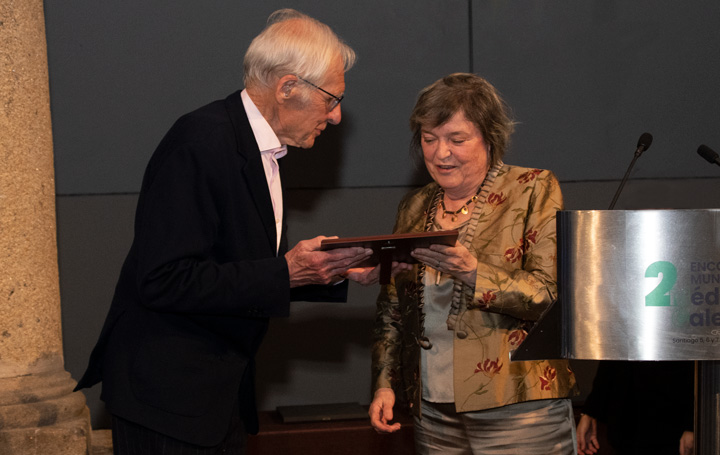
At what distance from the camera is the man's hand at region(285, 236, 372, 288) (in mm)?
1896

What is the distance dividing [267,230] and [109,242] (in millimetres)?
2242

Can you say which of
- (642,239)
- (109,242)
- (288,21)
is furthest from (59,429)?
(642,239)

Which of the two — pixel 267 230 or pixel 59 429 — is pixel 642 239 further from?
pixel 59 429

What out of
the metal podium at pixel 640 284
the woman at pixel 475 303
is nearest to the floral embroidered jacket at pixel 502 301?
the woman at pixel 475 303

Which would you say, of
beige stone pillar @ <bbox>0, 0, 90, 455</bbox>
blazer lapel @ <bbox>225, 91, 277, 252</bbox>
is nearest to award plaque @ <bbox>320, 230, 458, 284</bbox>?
blazer lapel @ <bbox>225, 91, 277, 252</bbox>

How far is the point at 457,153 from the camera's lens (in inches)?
91.4

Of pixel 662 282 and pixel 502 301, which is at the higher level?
pixel 662 282

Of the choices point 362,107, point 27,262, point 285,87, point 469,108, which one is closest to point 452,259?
point 469,108

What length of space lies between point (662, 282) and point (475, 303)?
62cm

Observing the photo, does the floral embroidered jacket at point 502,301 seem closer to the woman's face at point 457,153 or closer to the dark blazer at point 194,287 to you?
the woman's face at point 457,153

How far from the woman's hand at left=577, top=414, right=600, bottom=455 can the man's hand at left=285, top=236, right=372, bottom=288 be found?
144cm

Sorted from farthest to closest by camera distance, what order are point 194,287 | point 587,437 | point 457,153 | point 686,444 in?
point 587,437 → point 686,444 → point 457,153 → point 194,287

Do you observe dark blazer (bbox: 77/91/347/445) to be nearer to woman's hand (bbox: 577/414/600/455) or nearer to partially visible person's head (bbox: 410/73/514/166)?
partially visible person's head (bbox: 410/73/514/166)

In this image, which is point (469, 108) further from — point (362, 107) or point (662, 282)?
point (362, 107)
